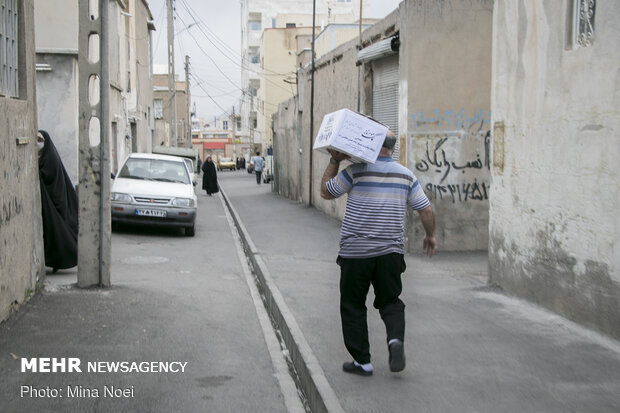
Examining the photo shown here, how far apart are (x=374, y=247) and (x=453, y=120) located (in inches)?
305

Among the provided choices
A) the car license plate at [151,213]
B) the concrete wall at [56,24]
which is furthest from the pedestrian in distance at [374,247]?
the concrete wall at [56,24]

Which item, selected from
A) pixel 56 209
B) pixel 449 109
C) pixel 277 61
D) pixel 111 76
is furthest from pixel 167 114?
pixel 56 209

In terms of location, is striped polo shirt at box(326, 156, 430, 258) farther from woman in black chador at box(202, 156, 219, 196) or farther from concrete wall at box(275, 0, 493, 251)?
woman in black chador at box(202, 156, 219, 196)

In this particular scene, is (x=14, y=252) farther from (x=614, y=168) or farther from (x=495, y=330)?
(x=614, y=168)

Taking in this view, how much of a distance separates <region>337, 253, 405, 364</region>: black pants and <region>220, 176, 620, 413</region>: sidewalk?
333 millimetres

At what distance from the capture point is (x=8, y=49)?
24.0 feet

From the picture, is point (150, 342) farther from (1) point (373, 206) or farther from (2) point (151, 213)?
(2) point (151, 213)

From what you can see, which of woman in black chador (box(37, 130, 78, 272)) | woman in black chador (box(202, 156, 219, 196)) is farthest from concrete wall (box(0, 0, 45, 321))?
woman in black chador (box(202, 156, 219, 196))

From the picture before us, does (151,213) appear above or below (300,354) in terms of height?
above

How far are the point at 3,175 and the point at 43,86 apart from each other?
1088 centimetres

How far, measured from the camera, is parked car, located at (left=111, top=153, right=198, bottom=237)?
14.8 meters

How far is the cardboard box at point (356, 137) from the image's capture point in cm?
517

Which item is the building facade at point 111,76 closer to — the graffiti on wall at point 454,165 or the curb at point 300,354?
the graffiti on wall at point 454,165

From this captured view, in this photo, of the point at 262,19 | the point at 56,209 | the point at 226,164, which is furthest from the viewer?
the point at 226,164
